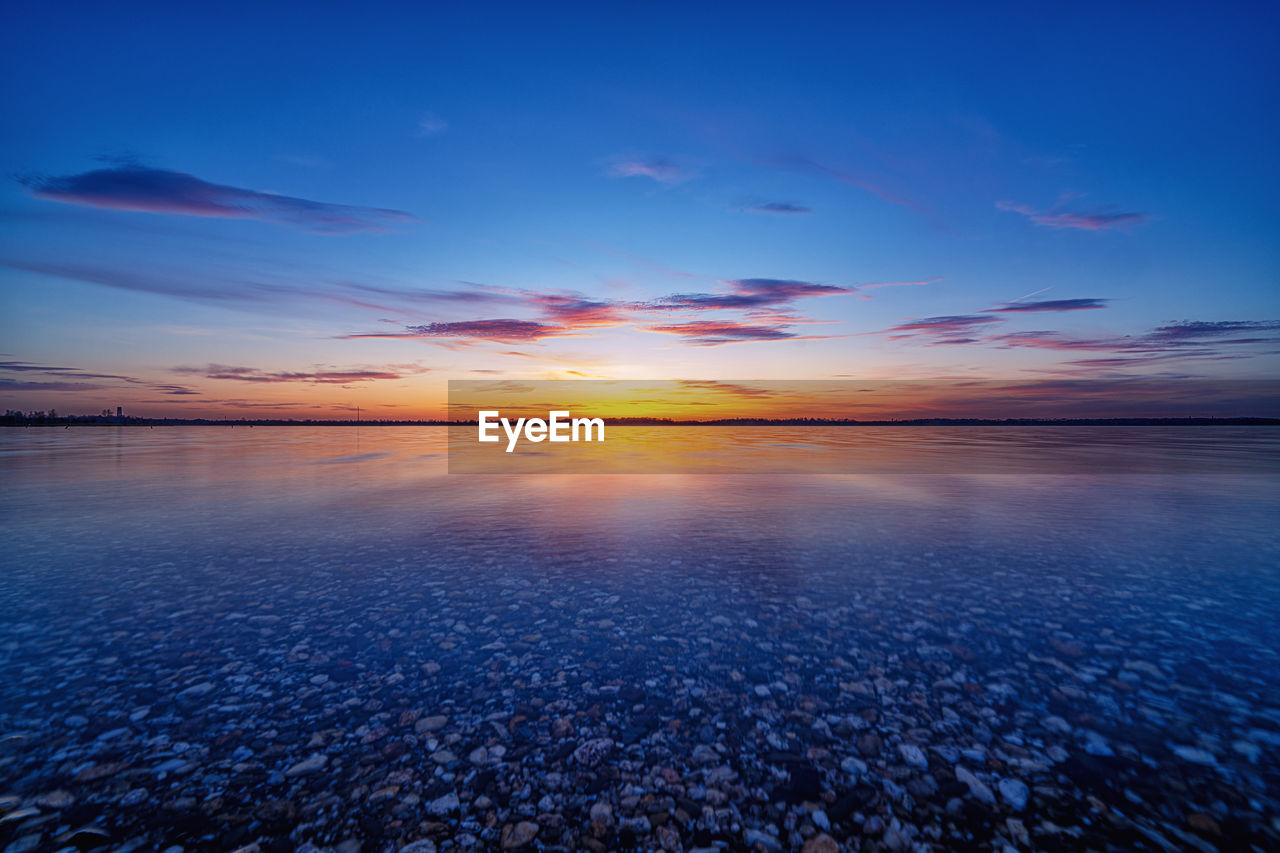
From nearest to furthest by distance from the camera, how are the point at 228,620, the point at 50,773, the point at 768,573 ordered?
the point at 50,773, the point at 228,620, the point at 768,573

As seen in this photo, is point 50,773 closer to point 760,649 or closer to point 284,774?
point 284,774

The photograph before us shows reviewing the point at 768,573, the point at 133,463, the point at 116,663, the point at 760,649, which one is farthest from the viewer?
the point at 133,463

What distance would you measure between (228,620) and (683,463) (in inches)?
1041

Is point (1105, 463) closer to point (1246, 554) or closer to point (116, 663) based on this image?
point (1246, 554)

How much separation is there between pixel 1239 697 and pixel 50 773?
31.9ft

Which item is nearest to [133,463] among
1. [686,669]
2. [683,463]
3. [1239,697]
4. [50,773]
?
[683,463]

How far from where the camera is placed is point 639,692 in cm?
521

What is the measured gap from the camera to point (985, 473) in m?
25.6

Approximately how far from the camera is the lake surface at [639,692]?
3641mm

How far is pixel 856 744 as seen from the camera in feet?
14.4

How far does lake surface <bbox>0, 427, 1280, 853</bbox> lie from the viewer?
11.9ft

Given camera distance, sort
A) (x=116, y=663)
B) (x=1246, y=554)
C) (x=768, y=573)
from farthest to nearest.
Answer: (x=1246, y=554)
(x=768, y=573)
(x=116, y=663)

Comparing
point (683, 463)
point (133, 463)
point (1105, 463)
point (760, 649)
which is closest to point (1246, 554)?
point (760, 649)

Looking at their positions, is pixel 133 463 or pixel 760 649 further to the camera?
pixel 133 463
